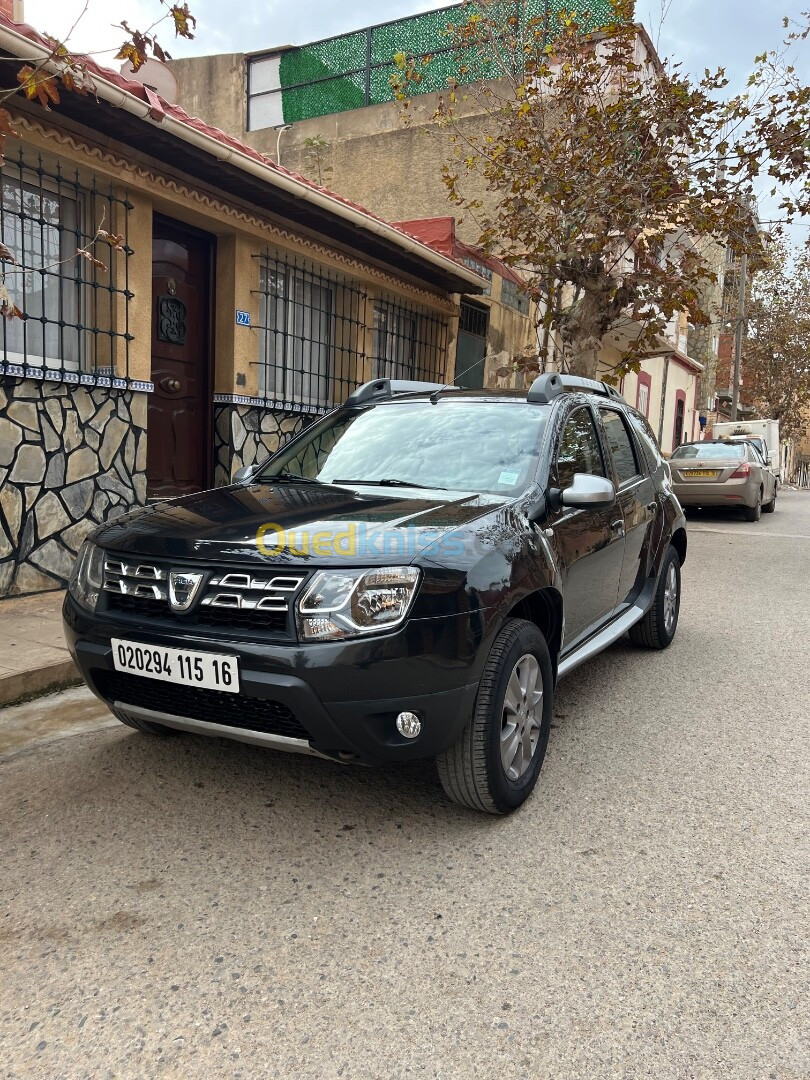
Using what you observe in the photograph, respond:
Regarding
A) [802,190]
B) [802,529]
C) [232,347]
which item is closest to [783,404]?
[802,529]

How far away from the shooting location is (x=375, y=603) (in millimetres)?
2580

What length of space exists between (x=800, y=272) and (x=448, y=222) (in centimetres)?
2899

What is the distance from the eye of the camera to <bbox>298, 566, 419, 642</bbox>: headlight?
256cm

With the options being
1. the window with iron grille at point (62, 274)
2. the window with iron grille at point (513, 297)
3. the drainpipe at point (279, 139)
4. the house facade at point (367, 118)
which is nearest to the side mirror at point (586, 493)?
the window with iron grille at point (62, 274)

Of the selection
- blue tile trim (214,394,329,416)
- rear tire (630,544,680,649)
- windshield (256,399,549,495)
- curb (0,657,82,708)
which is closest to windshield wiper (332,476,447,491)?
windshield (256,399,549,495)

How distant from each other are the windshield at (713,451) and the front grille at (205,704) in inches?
543

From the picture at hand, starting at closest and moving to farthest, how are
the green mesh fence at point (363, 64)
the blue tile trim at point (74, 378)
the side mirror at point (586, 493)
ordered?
the side mirror at point (586, 493), the blue tile trim at point (74, 378), the green mesh fence at point (363, 64)

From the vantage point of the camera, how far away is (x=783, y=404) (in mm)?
37969

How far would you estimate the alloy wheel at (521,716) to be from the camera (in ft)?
Result: 9.71

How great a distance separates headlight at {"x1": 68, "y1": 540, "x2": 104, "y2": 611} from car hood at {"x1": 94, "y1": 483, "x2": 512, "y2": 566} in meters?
0.06

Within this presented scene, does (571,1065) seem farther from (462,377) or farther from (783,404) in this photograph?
(783,404)

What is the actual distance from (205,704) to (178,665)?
16 cm

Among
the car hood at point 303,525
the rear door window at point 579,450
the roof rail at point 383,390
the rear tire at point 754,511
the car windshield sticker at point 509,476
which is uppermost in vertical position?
the roof rail at point 383,390

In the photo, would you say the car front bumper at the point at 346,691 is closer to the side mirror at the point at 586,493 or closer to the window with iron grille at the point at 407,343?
the side mirror at the point at 586,493
